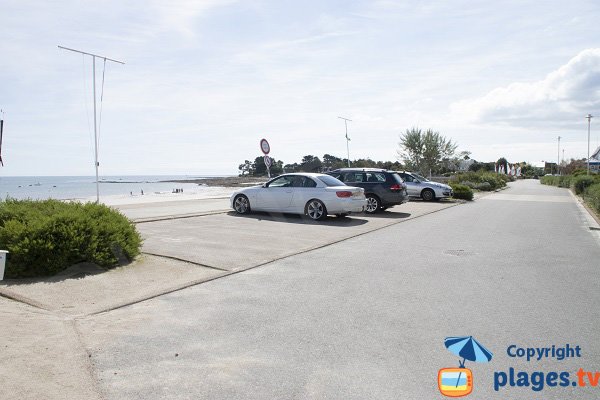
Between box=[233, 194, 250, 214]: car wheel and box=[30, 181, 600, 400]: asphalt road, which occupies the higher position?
box=[233, 194, 250, 214]: car wheel

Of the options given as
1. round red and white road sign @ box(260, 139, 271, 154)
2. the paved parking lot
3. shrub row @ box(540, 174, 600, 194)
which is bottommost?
the paved parking lot

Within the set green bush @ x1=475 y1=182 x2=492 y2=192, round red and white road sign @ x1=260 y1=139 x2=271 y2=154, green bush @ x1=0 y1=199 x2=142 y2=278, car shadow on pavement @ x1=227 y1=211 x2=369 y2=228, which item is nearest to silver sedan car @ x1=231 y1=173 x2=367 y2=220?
car shadow on pavement @ x1=227 y1=211 x2=369 y2=228

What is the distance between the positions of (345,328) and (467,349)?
1208 millimetres

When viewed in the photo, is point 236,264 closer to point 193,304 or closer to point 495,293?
point 193,304

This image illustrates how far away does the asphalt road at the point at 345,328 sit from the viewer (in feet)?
12.5

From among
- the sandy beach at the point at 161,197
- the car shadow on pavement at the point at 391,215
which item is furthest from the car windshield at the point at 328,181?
the sandy beach at the point at 161,197

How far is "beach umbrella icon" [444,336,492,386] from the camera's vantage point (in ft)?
14.4

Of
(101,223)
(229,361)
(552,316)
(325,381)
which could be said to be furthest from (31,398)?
(552,316)

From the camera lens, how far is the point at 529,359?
433cm

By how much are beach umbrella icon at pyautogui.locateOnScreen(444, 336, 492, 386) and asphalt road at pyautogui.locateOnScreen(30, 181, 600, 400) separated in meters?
0.08

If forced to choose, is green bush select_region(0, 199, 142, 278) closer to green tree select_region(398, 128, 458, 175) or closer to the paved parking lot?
the paved parking lot

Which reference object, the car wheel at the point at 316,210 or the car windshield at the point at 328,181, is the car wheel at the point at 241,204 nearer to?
the car wheel at the point at 316,210

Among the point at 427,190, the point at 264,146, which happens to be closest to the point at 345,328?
the point at 264,146

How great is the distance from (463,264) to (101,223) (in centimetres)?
610
